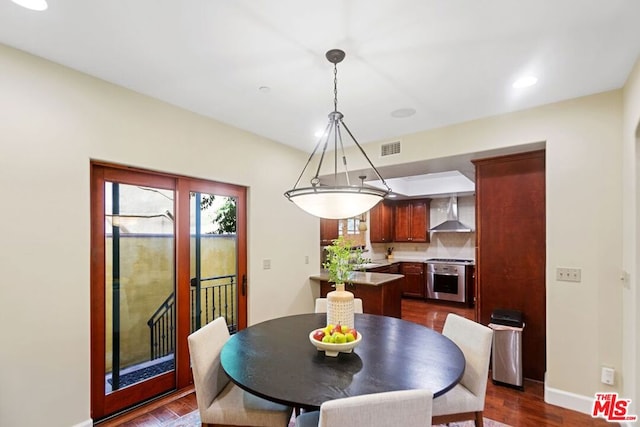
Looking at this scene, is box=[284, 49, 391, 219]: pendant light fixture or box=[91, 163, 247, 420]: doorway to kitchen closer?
box=[284, 49, 391, 219]: pendant light fixture

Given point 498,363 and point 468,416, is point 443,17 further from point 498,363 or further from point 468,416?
point 498,363

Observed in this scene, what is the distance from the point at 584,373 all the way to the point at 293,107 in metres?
3.44

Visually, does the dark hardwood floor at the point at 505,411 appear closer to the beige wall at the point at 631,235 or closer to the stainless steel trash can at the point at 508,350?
the stainless steel trash can at the point at 508,350

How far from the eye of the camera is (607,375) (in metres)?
2.46

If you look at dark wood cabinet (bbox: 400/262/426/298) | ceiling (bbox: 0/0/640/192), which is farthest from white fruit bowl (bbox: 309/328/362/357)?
dark wood cabinet (bbox: 400/262/426/298)

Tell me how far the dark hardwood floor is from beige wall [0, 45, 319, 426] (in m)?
0.41

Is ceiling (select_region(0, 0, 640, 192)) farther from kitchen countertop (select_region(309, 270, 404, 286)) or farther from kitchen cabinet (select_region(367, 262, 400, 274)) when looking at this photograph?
kitchen cabinet (select_region(367, 262, 400, 274))

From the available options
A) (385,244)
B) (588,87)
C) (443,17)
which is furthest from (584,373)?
(385,244)

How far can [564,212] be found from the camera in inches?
105

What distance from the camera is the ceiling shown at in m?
1.62

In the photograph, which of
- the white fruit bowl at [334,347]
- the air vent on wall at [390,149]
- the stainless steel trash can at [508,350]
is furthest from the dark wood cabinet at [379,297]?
the white fruit bowl at [334,347]

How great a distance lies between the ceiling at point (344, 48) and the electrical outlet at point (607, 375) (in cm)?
228

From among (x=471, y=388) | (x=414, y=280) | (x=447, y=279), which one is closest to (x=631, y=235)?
(x=471, y=388)

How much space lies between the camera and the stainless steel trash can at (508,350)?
2926 millimetres
